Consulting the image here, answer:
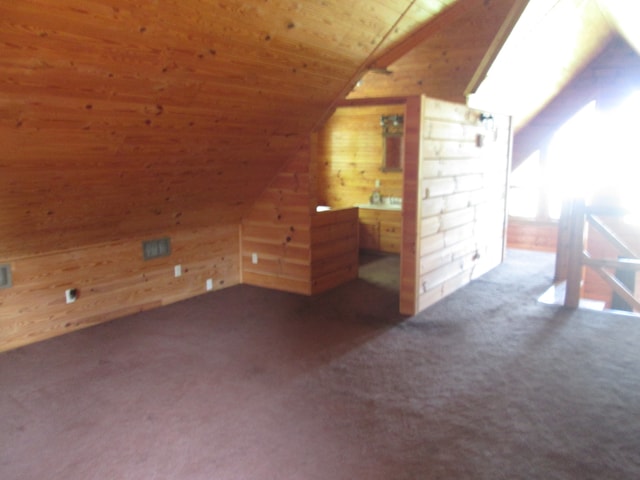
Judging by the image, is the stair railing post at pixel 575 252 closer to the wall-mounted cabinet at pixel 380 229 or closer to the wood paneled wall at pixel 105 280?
the wall-mounted cabinet at pixel 380 229

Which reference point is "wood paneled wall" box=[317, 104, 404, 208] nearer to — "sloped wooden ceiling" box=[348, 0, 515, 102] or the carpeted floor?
"sloped wooden ceiling" box=[348, 0, 515, 102]

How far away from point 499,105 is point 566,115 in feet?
7.18

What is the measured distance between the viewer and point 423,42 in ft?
16.1

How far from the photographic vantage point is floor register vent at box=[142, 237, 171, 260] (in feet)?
14.9

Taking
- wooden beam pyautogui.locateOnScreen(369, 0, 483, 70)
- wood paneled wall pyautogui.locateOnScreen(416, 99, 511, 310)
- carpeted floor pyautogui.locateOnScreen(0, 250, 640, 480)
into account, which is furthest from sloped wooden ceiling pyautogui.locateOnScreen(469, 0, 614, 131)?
carpeted floor pyautogui.locateOnScreen(0, 250, 640, 480)

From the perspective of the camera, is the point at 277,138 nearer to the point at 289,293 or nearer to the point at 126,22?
the point at 289,293

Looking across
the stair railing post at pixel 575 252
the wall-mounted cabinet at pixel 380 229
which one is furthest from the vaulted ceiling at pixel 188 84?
the wall-mounted cabinet at pixel 380 229

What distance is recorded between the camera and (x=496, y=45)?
192 inches

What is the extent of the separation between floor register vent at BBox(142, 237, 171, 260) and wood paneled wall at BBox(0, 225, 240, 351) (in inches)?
1.6

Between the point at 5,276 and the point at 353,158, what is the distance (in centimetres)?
486

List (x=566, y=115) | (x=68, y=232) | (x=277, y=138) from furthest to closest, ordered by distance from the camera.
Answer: (x=566, y=115), (x=277, y=138), (x=68, y=232)

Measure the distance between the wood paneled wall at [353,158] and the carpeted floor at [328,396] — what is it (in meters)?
3.06

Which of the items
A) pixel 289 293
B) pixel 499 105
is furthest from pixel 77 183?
pixel 499 105

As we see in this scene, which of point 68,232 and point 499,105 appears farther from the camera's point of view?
point 499,105
